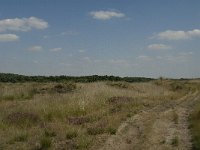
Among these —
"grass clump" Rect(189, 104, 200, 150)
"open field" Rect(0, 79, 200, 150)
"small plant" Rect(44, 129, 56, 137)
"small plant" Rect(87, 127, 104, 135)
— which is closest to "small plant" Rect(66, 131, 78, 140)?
"open field" Rect(0, 79, 200, 150)

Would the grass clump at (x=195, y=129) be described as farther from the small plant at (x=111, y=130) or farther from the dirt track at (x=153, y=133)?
the small plant at (x=111, y=130)

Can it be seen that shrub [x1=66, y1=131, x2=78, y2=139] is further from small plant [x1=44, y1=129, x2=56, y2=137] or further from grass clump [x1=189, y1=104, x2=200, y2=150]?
grass clump [x1=189, y1=104, x2=200, y2=150]

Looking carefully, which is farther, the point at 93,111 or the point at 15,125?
the point at 93,111

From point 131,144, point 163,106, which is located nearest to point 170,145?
point 131,144

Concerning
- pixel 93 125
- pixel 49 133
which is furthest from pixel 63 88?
pixel 49 133

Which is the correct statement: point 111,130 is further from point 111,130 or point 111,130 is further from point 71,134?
point 71,134

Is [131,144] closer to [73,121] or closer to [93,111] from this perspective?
[73,121]

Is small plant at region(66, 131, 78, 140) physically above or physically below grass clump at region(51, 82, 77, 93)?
below

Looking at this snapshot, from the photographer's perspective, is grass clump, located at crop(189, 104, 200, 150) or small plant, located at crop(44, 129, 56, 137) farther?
small plant, located at crop(44, 129, 56, 137)

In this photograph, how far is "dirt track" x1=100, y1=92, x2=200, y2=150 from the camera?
16.5m

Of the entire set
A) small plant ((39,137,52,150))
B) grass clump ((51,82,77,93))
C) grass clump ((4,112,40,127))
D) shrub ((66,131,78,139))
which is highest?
grass clump ((51,82,77,93))

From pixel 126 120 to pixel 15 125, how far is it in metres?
5.80

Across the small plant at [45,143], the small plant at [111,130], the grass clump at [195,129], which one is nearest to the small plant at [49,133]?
the small plant at [45,143]

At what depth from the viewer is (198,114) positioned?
25.4 metres
